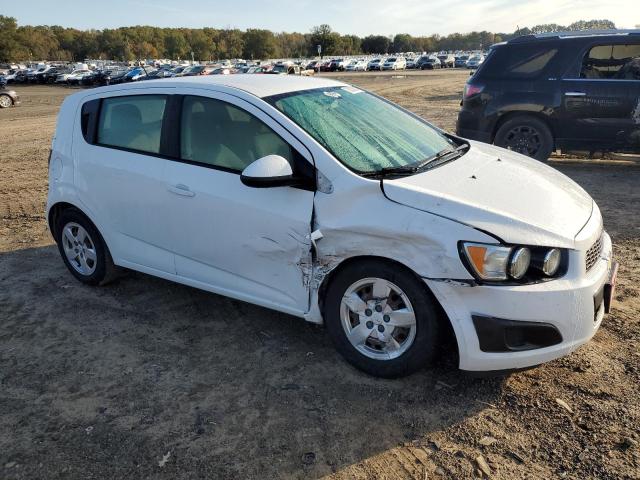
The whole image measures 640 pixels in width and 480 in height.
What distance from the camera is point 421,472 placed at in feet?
8.11

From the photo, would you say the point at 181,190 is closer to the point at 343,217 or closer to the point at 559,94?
the point at 343,217

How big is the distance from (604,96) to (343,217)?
6165 mm

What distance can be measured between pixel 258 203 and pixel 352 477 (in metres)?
1.66

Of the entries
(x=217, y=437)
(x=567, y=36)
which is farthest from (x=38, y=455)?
(x=567, y=36)

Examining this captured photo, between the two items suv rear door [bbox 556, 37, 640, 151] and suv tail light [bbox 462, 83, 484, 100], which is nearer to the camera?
suv rear door [bbox 556, 37, 640, 151]

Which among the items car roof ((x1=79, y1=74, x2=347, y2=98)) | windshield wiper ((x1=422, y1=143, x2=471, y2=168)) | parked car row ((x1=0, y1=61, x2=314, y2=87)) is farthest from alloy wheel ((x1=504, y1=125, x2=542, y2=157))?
parked car row ((x1=0, y1=61, x2=314, y2=87))

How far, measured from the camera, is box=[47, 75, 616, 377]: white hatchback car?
2721mm

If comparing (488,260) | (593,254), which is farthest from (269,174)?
(593,254)

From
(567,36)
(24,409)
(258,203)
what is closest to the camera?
(24,409)

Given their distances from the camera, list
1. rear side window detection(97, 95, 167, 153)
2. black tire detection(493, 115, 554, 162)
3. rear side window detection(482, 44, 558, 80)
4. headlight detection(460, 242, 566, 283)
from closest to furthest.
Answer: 1. headlight detection(460, 242, 566, 283)
2. rear side window detection(97, 95, 167, 153)
3. rear side window detection(482, 44, 558, 80)
4. black tire detection(493, 115, 554, 162)

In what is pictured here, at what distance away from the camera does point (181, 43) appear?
13875cm

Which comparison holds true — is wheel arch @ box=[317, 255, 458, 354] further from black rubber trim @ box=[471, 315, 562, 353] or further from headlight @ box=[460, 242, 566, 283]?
headlight @ box=[460, 242, 566, 283]

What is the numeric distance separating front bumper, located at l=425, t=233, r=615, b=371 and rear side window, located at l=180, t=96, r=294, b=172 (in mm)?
1335

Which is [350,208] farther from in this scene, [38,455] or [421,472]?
[38,455]
